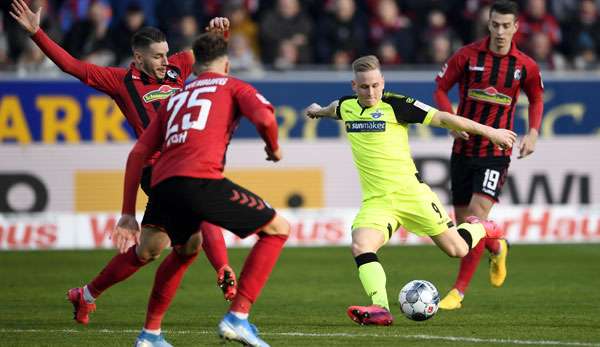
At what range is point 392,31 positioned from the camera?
18.4 m

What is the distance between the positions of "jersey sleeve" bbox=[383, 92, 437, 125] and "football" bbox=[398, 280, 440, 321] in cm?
126

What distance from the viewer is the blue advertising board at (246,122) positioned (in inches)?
672

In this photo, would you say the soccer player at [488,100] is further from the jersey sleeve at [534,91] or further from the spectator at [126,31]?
the spectator at [126,31]

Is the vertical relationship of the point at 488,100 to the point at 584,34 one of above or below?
above

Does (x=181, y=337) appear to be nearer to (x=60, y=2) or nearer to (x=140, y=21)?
(x=140, y=21)

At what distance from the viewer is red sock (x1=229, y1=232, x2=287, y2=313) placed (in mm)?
7258

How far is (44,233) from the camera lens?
1647cm

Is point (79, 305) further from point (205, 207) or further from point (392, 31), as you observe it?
point (392, 31)

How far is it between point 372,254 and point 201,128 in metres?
2.22

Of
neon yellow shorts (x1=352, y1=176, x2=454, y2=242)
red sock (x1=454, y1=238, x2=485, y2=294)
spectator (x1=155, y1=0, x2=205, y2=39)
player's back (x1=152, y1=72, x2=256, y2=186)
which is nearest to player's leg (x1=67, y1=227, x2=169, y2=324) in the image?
player's back (x1=152, y1=72, x2=256, y2=186)

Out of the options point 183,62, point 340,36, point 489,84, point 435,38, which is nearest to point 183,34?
point 340,36

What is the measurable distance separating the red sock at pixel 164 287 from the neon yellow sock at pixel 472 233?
109 inches

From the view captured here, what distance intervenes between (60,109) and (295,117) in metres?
3.43

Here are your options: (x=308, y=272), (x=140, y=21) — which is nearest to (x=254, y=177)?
(x=140, y=21)
